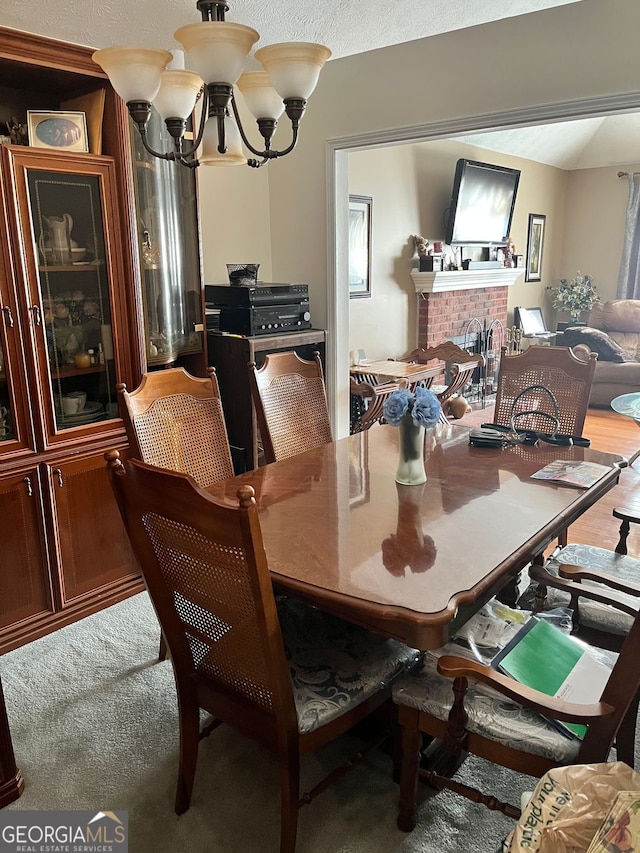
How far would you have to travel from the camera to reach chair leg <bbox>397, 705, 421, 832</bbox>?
1.59 metres

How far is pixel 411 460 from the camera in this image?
2.16 m

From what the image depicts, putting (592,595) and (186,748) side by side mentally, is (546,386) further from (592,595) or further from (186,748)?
(186,748)

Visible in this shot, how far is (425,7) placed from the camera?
8.00 feet

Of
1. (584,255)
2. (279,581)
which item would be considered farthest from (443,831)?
(584,255)

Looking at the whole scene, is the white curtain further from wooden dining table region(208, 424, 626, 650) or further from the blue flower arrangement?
the blue flower arrangement

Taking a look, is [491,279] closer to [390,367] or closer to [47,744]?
[390,367]

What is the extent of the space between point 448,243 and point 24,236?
15.1ft

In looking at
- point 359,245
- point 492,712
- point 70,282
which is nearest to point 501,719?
point 492,712

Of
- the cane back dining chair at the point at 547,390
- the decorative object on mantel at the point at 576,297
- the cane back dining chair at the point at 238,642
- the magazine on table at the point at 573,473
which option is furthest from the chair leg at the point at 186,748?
Answer: the decorative object on mantel at the point at 576,297

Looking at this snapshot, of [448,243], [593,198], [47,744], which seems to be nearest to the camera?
[47,744]

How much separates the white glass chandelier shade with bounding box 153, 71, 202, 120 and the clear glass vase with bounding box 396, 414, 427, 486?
3.76ft

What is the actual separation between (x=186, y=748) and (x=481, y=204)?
6.07 meters

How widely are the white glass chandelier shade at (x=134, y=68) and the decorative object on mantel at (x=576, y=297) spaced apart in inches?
303

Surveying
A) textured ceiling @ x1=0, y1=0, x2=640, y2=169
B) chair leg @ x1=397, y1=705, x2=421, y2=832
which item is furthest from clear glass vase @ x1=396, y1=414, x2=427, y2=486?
textured ceiling @ x1=0, y1=0, x2=640, y2=169
